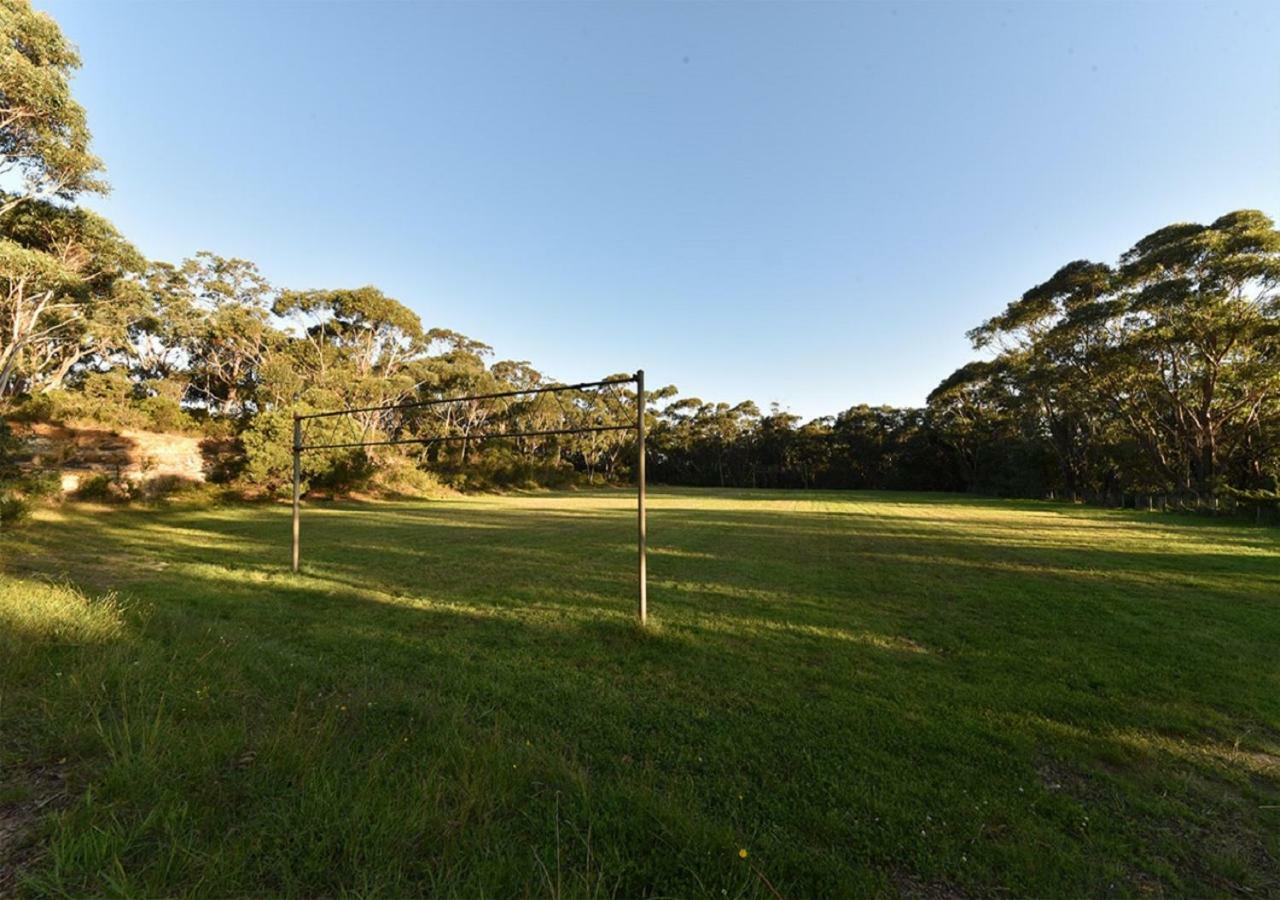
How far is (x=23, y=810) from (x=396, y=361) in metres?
33.7

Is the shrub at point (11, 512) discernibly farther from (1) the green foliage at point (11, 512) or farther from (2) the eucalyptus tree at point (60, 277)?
(2) the eucalyptus tree at point (60, 277)

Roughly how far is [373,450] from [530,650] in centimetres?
2901

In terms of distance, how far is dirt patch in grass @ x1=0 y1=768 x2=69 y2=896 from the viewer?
1917 millimetres

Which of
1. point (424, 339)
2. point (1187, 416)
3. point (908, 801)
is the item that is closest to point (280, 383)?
point (424, 339)

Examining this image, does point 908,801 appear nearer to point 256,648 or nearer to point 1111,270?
point 256,648

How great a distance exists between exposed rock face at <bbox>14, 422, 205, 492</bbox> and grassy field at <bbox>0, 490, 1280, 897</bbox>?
1307 cm

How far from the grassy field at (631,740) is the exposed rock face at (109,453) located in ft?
42.9

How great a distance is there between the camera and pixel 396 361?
3247 centimetres

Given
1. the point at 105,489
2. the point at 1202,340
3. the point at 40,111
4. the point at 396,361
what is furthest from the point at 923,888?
the point at 396,361

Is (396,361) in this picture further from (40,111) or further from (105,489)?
(40,111)

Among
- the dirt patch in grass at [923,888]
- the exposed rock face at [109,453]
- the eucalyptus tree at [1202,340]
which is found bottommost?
the dirt patch in grass at [923,888]

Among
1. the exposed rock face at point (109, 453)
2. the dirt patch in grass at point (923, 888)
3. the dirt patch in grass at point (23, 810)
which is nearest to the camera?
the dirt patch in grass at point (23, 810)

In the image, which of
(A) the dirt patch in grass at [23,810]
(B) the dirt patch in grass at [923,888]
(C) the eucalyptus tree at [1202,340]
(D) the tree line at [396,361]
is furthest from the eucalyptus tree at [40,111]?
(C) the eucalyptus tree at [1202,340]

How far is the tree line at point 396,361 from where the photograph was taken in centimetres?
1376
